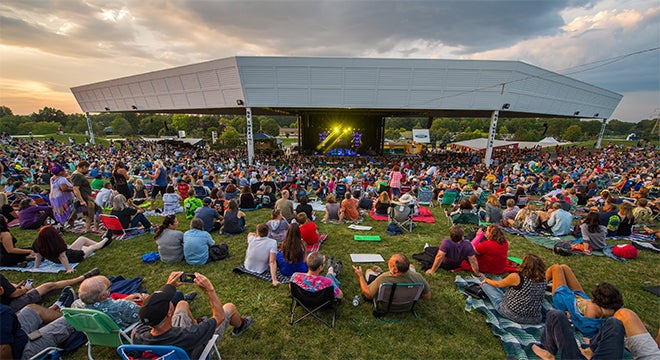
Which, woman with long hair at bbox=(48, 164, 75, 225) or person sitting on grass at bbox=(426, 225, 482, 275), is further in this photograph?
woman with long hair at bbox=(48, 164, 75, 225)

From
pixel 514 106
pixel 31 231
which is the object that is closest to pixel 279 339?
pixel 31 231

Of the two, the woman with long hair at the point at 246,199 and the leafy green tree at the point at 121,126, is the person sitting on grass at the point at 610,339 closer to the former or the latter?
the woman with long hair at the point at 246,199

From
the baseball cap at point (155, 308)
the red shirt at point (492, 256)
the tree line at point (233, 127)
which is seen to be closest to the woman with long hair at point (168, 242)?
the baseball cap at point (155, 308)

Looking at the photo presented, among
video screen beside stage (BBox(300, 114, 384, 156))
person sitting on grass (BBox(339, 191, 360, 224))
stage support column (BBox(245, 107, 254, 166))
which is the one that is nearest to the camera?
person sitting on grass (BBox(339, 191, 360, 224))

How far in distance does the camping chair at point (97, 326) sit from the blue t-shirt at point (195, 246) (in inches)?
82.8

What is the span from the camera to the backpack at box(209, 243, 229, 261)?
204 inches

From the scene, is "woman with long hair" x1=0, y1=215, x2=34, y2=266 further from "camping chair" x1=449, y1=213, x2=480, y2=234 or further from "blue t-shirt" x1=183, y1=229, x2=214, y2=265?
"camping chair" x1=449, y1=213, x2=480, y2=234

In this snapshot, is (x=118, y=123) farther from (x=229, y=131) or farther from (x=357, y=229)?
(x=357, y=229)

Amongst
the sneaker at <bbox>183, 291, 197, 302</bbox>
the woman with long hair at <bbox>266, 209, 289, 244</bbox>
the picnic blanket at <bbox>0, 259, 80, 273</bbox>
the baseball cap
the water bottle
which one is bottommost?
the picnic blanket at <bbox>0, 259, 80, 273</bbox>

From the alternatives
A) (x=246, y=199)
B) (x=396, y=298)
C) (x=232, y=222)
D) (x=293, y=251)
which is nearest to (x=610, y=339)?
(x=396, y=298)

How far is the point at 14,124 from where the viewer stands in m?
60.8

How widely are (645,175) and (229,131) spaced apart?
64.3 meters

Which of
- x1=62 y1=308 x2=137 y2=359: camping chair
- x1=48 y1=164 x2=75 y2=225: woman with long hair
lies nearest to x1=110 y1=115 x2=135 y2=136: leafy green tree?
x1=48 y1=164 x2=75 y2=225: woman with long hair

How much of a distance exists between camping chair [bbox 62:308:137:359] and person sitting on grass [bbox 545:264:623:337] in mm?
4940
